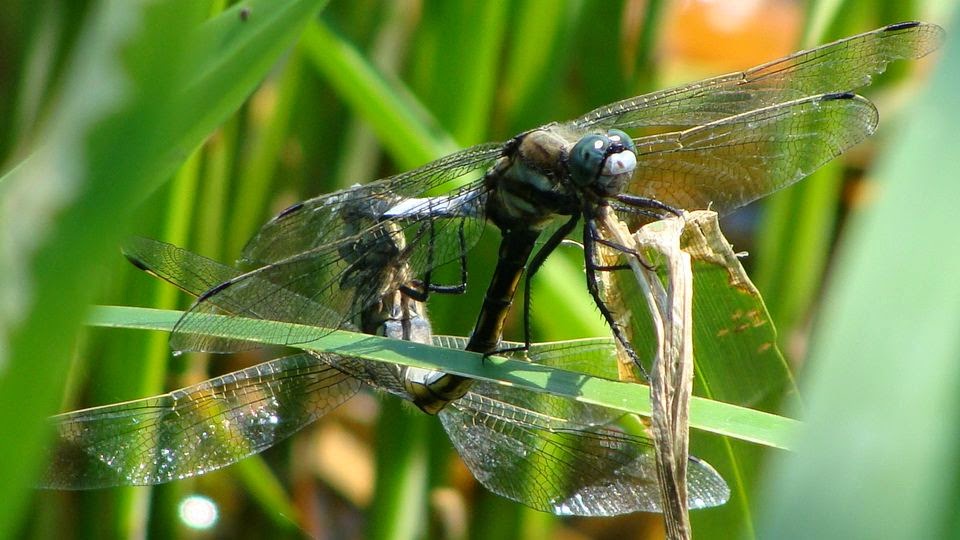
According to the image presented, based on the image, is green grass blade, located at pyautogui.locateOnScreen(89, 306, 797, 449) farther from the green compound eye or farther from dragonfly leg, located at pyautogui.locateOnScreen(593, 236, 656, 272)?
the green compound eye

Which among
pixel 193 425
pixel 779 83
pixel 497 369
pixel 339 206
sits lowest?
pixel 497 369

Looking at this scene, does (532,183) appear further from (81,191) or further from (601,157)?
(81,191)

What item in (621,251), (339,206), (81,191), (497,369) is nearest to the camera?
(81,191)

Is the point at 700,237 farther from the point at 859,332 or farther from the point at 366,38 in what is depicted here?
the point at 366,38

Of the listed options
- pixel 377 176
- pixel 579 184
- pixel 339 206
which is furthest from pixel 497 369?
A: pixel 377 176

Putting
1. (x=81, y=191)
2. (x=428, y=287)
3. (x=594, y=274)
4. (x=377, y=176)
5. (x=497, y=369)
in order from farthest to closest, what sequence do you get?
(x=377, y=176) < (x=428, y=287) < (x=594, y=274) < (x=497, y=369) < (x=81, y=191)

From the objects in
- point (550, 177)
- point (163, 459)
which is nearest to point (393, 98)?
point (550, 177)
